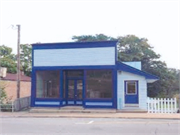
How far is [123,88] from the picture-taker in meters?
24.1

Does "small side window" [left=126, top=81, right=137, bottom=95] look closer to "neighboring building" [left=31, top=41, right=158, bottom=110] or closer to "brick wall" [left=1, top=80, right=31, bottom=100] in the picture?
"neighboring building" [left=31, top=41, right=158, bottom=110]

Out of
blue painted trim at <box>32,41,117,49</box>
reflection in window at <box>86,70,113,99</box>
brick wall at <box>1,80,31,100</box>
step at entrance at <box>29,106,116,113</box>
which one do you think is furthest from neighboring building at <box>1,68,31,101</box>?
reflection in window at <box>86,70,113,99</box>

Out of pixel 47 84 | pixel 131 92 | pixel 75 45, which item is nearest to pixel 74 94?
pixel 47 84

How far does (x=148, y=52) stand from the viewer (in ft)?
153

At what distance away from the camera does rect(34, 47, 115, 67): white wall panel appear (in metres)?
23.5

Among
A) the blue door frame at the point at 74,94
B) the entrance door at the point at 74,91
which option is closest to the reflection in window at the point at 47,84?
the blue door frame at the point at 74,94

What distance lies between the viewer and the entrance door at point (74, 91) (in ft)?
81.2

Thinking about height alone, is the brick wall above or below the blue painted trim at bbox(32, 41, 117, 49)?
below

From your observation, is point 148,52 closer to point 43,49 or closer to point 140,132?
point 43,49

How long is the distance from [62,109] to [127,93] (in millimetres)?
5479

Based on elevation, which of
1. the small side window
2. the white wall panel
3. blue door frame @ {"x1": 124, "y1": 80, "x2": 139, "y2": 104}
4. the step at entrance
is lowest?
the step at entrance

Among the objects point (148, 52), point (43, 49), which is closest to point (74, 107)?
point (43, 49)

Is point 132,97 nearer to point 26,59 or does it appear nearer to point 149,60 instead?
point 149,60

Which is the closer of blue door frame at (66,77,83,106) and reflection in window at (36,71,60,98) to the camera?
reflection in window at (36,71,60,98)
